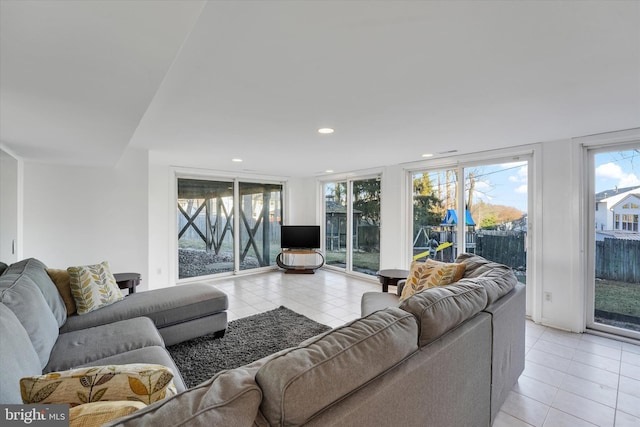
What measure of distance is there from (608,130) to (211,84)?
3.82 meters

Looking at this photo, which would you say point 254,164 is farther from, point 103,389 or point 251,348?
point 103,389

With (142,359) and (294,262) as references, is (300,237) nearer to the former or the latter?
(294,262)

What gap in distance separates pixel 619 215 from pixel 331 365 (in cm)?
400

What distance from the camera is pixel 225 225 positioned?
5.79m

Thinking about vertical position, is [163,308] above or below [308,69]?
below

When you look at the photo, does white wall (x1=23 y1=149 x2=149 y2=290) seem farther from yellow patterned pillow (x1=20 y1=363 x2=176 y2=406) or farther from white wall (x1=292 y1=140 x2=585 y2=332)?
white wall (x1=292 y1=140 x2=585 y2=332)

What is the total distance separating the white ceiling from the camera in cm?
109

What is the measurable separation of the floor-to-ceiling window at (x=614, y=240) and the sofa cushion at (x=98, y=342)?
4.51m

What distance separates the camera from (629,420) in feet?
6.06

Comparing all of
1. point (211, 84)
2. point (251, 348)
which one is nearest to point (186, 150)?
point (211, 84)

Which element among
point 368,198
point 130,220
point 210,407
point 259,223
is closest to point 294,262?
point 259,223

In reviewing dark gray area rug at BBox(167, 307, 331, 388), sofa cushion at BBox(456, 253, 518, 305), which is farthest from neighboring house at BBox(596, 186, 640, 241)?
dark gray area rug at BBox(167, 307, 331, 388)

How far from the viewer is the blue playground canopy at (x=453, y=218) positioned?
163 inches

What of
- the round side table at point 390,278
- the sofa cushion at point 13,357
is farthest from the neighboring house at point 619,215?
the sofa cushion at point 13,357
